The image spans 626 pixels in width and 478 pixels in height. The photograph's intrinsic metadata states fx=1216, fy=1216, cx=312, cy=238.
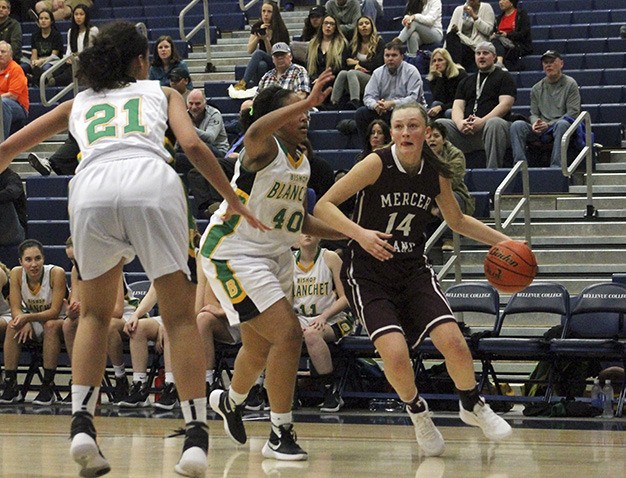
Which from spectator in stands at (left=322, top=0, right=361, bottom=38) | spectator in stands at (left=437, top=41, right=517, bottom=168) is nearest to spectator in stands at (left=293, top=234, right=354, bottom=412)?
spectator in stands at (left=437, top=41, right=517, bottom=168)

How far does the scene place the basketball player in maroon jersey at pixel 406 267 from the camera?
5.71 metres

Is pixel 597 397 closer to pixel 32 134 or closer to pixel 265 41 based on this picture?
pixel 32 134

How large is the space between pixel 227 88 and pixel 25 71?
263 cm

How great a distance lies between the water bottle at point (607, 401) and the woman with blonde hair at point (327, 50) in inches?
211

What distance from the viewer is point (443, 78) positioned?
38.3 feet

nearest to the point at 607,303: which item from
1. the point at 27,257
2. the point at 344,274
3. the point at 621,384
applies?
the point at 621,384

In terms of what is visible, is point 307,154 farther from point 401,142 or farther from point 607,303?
point 607,303

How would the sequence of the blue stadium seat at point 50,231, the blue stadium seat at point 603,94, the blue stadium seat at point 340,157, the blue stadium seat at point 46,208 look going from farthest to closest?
1. the blue stadium seat at point 603,94
2. the blue stadium seat at point 46,208
3. the blue stadium seat at point 50,231
4. the blue stadium seat at point 340,157

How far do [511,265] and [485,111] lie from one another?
499cm

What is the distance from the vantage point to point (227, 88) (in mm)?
13688

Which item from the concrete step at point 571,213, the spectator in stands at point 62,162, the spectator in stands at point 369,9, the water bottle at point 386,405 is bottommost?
the water bottle at point 386,405

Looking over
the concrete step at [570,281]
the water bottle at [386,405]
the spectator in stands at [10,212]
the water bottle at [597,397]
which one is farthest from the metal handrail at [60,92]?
the water bottle at [597,397]

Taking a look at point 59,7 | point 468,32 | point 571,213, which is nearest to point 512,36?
point 468,32

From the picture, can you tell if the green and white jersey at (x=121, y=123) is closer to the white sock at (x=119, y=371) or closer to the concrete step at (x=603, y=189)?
the white sock at (x=119, y=371)
